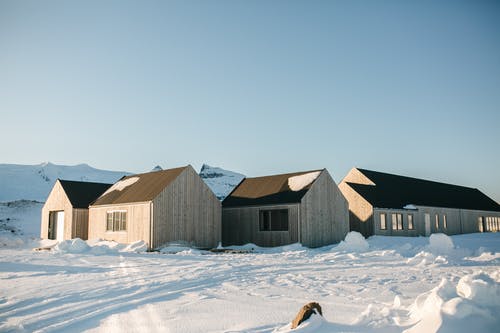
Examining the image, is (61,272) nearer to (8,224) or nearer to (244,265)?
(244,265)

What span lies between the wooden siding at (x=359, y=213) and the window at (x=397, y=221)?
2.46m

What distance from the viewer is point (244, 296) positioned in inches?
380

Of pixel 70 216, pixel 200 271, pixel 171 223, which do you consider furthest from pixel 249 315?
pixel 70 216

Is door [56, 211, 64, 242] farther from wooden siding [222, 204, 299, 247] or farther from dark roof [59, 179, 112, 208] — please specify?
wooden siding [222, 204, 299, 247]

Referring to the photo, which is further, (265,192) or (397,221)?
(397,221)

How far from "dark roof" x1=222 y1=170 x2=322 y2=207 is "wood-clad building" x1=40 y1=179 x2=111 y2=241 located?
1004 centimetres

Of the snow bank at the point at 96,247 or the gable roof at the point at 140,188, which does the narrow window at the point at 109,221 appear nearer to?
the gable roof at the point at 140,188

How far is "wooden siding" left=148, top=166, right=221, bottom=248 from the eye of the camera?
24797mm

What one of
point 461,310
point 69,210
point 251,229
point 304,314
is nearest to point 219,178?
point 69,210

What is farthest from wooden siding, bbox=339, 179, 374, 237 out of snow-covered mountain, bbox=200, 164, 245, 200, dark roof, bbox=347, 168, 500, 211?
snow-covered mountain, bbox=200, 164, 245, 200

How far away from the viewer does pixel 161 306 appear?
8.79 meters

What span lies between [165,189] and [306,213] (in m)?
8.45

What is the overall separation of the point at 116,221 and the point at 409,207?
22.6 meters

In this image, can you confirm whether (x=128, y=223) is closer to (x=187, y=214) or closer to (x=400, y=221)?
(x=187, y=214)
